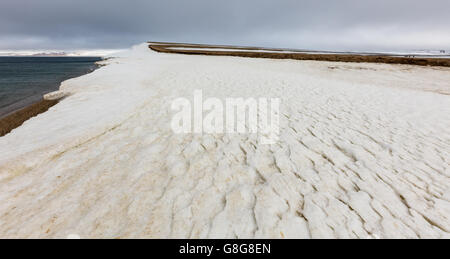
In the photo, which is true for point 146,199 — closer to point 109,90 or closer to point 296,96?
point 296,96

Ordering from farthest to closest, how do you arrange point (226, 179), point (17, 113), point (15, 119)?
point (17, 113), point (15, 119), point (226, 179)

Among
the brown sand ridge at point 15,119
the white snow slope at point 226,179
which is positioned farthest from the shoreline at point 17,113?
the white snow slope at point 226,179

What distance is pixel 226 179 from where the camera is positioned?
3.46 m

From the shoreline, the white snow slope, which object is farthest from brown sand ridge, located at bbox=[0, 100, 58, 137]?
the white snow slope

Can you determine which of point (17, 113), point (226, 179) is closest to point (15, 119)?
point (17, 113)

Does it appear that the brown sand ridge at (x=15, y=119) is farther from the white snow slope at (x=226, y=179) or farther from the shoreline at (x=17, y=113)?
the white snow slope at (x=226, y=179)

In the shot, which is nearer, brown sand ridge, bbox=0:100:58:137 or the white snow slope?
the white snow slope

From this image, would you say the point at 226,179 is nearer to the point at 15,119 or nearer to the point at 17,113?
the point at 15,119

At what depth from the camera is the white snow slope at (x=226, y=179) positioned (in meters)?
2.59

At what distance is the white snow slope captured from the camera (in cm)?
259

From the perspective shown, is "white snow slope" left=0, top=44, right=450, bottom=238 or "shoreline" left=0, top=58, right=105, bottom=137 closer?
"white snow slope" left=0, top=44, right=450, bottom=238

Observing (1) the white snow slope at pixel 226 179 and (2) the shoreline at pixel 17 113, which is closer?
(1) the white snow slope at pixel 226 179

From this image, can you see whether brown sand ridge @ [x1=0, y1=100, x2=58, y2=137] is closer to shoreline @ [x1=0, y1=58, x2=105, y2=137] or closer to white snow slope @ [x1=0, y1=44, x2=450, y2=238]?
shoreline @ [x1=0, y1=58, x2=105, y2=137]
